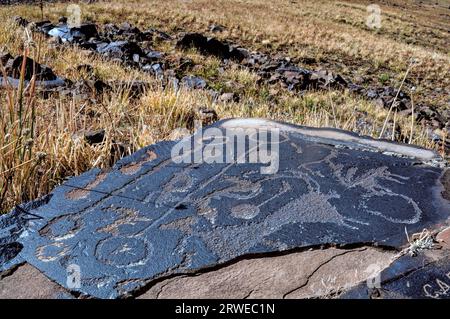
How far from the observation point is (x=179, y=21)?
13.7 m

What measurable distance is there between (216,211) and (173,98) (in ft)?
6.87

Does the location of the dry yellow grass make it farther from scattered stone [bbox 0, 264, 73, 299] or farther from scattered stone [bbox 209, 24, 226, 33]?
scattered stone [bbox 0, 264, 73, 299]

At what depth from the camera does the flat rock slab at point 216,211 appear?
62.8 inches

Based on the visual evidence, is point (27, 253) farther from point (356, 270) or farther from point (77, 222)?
point (356, 270)

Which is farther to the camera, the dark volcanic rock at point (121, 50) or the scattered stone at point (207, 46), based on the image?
the scattered stone at point (207, 46)

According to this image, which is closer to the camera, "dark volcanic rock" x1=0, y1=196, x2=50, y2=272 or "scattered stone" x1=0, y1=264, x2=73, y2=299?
"scattered stone" x1=0, y1=264, x2=73, y2=299

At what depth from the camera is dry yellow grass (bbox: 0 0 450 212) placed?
2307 mm

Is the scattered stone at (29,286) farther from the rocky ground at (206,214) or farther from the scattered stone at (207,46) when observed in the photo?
the scattered stone at (207,46)

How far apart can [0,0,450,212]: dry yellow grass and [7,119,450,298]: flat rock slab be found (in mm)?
305

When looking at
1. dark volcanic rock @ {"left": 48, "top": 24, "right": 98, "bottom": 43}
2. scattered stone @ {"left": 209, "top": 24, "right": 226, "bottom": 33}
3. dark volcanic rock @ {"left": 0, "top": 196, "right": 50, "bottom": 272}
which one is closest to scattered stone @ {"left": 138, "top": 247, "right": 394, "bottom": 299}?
dark volcanic rock @ {"left": 0, "top": 196, "right": 50, "bottom": 272}

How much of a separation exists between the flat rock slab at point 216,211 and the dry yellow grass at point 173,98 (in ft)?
1.00

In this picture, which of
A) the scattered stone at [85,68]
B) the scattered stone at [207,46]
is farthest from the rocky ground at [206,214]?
the scattered stone at [207,46]

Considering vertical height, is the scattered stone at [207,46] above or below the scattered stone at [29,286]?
below
